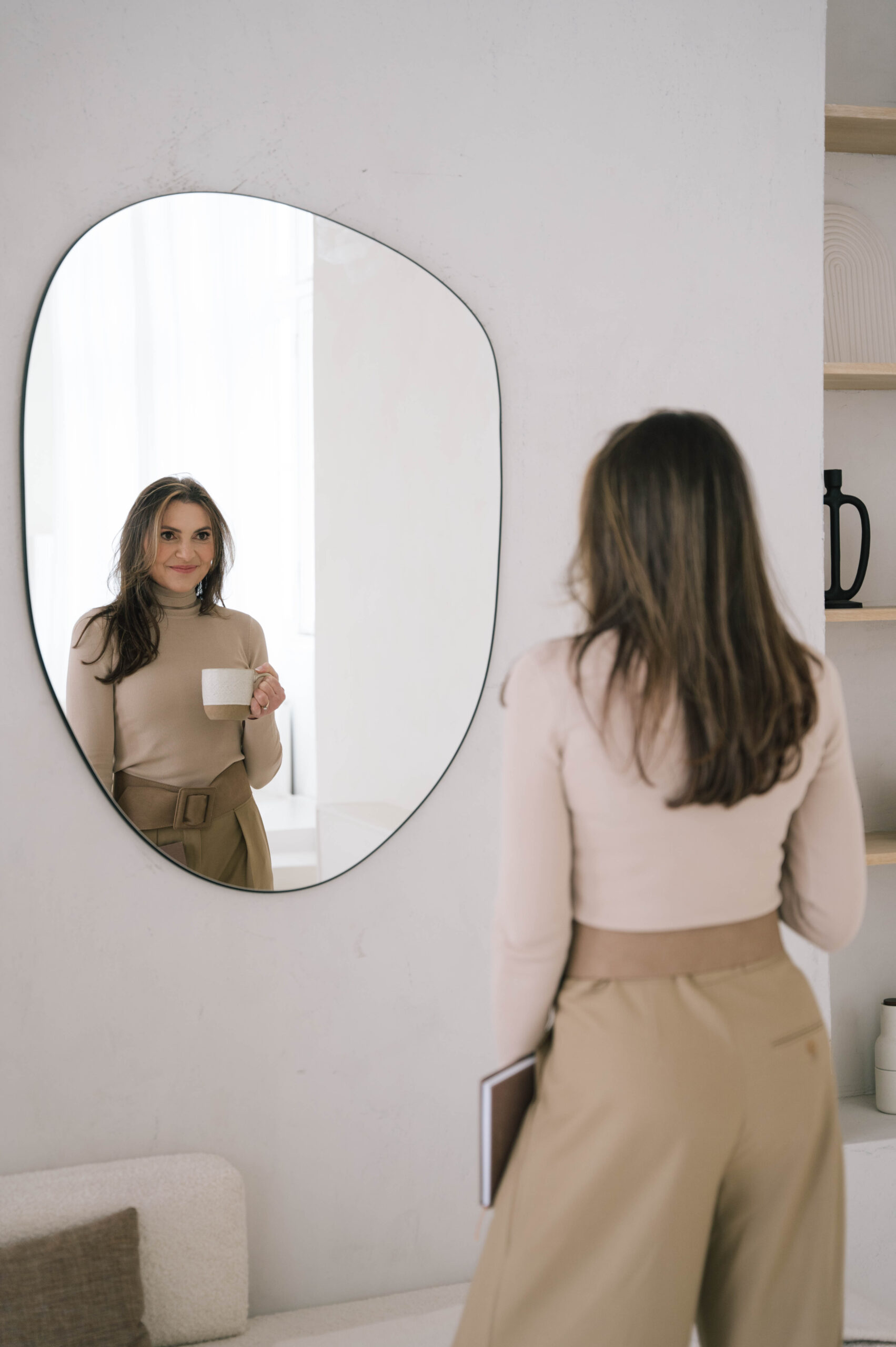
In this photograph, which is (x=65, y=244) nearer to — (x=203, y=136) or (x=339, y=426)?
(x=203, y=136)

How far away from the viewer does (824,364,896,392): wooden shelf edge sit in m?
1.92

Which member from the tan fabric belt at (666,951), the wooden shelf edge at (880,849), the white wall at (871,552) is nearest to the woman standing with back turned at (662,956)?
the tan fabric belt at (666,951)

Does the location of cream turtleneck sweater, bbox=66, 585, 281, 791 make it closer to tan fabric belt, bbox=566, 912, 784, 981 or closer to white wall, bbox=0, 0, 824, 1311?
white wall, bbox=0, 0, 824, 1311

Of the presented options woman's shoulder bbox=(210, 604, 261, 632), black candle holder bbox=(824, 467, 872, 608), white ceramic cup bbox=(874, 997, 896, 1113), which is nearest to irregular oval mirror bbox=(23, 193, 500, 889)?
woman's shoulder bbox=(210, 604, 261, 632)

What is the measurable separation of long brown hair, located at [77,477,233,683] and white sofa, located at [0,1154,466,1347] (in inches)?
28.8

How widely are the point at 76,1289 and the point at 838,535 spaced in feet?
5.93

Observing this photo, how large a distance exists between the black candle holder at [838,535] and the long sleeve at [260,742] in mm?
1124

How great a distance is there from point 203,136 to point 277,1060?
1.44 m

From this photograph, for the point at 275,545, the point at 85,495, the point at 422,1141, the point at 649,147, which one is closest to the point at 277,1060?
the point at 422,1141

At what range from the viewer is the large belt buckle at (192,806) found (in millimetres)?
1530

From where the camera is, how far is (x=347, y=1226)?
5.29 feet

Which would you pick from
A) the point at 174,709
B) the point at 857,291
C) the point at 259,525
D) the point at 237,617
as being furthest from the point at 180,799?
the point at 857,291

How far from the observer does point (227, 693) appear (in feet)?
5.07

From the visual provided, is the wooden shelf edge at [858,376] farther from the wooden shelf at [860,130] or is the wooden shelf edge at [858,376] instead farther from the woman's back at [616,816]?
the woman's back at [616,816]
